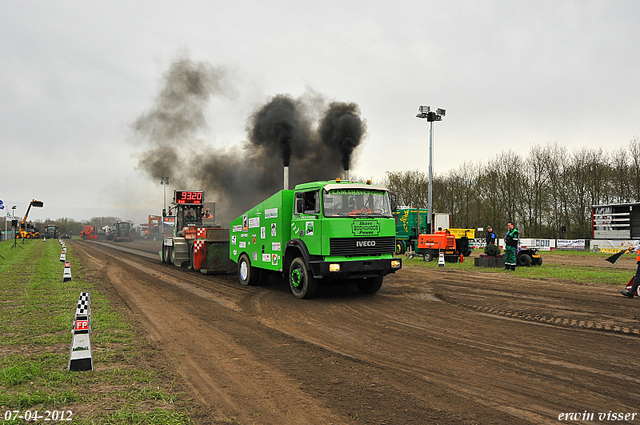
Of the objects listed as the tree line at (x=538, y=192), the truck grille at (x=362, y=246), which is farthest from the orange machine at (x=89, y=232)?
Result: the truck grille at (x=362, y=246)

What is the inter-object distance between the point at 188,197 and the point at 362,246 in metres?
13.4

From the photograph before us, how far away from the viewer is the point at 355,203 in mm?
9914

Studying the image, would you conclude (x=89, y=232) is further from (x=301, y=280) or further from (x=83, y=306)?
(x=83, y=306)

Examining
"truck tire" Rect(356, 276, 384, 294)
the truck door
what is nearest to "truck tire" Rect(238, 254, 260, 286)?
the truck door

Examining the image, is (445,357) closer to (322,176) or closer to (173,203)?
(173,203)

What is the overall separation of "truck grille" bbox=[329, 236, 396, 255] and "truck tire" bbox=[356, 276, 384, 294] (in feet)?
3.40

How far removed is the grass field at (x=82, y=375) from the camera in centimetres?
385

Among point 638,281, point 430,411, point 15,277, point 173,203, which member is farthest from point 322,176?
point 430,411

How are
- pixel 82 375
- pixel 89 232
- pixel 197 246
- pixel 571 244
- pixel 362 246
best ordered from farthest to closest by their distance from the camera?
pixel 89 232, pixel 571 244, pixel 197 246, pixel 362 246, pixel 82 375

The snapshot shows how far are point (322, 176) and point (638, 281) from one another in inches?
814

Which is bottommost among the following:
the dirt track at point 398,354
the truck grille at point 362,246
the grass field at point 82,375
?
the dirt track at point 398,354

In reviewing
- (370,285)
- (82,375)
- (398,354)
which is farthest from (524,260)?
(82,375)

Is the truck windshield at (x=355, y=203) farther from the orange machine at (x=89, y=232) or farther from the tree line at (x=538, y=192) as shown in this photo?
the orange machine at (x=89, y=232)

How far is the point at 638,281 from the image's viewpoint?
33.0 feet
